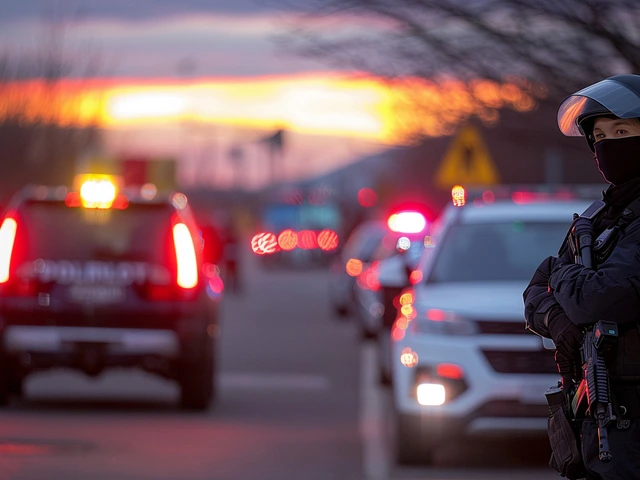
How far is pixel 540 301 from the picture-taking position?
5.36m

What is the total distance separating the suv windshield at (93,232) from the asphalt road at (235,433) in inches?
54.1

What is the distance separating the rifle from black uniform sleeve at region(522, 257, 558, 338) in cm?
20

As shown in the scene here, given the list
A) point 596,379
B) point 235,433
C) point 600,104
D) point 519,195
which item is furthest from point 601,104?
point 235,433

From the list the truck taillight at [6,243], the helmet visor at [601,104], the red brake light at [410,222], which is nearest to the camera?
the helmet visor at [601,104]

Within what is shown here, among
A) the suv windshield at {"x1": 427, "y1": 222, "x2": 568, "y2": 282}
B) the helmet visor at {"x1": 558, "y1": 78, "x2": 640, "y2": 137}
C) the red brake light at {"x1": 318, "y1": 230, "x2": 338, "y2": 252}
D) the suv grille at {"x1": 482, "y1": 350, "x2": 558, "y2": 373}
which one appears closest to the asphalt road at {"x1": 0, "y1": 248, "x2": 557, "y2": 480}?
the suv grille at {"x1": 482, "y1": 350, "x2": 558, "y2": 373}

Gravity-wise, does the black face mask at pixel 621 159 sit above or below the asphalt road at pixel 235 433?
above

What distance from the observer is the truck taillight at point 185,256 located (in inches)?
548

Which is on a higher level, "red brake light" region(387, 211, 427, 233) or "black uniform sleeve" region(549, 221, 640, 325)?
"red brake light" region(387, 211, 427, 233)

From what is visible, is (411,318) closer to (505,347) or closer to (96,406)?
(505,347)

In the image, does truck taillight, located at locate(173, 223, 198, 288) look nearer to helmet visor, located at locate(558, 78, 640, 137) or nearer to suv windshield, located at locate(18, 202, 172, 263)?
suv windshield, located at locate(18, 202, 172, 263)

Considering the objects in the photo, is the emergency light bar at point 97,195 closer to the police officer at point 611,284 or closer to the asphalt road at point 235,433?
the asphalt road at point 235,433

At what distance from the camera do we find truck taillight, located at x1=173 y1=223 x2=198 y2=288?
13930 mm

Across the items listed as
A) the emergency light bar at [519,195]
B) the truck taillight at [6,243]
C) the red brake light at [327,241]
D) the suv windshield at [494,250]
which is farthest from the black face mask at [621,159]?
the red brake light at [327,241]

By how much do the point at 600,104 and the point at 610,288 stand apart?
621 mm
